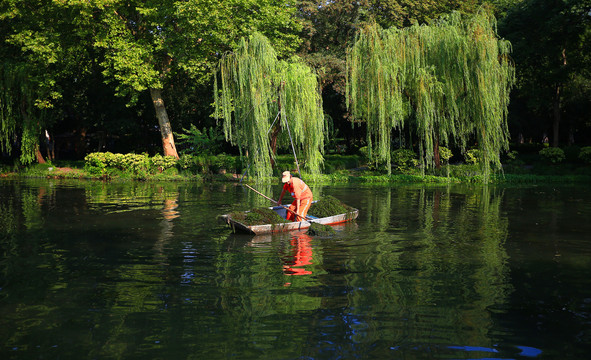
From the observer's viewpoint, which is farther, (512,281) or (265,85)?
(265,85)

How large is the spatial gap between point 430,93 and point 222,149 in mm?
20630

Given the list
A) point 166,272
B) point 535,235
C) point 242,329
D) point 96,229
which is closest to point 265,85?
point 96,229

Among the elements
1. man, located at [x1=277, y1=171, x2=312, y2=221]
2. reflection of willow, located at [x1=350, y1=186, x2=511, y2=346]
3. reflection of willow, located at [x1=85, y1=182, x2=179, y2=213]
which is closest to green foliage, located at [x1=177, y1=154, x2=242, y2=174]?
reflection of willow, located at [x1=85, y1=182, x2=179, y2=213]

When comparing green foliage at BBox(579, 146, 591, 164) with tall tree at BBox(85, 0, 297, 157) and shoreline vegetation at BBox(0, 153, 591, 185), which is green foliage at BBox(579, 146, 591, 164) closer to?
shoreline vegetation at BBox(0, 153, 591, 185)

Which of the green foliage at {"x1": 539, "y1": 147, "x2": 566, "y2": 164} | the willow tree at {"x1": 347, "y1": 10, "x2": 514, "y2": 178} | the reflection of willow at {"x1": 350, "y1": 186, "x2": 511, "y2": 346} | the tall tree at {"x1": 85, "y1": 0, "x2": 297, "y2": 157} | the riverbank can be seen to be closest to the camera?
the reflection of willow at {"x1": 350, "y1": 186, "x2": 511, "y2": 346}

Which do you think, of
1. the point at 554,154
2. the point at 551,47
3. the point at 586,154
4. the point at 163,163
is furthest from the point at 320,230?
the point at 551,47

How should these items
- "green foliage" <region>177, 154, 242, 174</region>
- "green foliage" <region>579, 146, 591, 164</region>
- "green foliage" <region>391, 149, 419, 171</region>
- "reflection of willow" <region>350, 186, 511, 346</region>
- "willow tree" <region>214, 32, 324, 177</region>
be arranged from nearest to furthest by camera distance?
"reflection of willow" <region>350, 186, 511, 346</region> < "willow tree" <region>214, 32, 324, 177</region> < "green foliage" <region>391, 149, 419, 171</region> < "green foliage" <region>579, 146, 591, 164</region> < "green foliage" <region>177, 154, 242, 174</region>

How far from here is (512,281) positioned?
970cm

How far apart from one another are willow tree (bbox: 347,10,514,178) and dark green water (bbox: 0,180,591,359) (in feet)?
33.4

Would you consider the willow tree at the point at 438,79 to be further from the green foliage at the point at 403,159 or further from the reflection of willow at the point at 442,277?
the reflection of willow at the point at 442,277

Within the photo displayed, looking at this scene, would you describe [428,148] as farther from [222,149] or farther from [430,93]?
[222,149]

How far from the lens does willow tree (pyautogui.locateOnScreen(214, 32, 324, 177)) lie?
26.1 meters

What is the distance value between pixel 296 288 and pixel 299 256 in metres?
2.73

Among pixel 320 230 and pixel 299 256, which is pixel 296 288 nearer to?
pixel 299 256
